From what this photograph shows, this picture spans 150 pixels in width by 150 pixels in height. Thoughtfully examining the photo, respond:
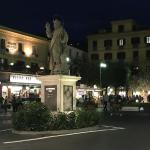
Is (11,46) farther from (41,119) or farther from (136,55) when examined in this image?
(41,119)

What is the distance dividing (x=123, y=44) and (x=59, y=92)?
77.1 metres

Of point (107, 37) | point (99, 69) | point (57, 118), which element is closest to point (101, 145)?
point (57, 118)

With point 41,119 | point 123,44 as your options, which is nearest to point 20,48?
point 123,44

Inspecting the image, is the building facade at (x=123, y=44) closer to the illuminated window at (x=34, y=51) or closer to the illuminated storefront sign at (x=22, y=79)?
the illuminated window at (x=34, y=51)

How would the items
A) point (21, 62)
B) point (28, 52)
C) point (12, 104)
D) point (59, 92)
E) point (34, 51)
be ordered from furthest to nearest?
point (34, 51)
point (28, 52)
point (21, 62)
point (12, 104)
point (59, 92)

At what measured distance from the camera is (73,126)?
20.1 meters

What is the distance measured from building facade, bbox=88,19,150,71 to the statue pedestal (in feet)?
232

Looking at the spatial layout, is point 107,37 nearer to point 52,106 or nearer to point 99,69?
point 99,69

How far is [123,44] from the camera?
321 feet

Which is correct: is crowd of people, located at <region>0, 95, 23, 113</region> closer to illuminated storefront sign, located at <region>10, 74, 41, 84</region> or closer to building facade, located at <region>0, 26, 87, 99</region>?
building facade, located at <region>0, 26, 87, 99</region>

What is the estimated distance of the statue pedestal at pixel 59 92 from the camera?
21.9 meters

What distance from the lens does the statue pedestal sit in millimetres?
21938

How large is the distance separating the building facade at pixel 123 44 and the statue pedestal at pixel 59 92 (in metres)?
70.8

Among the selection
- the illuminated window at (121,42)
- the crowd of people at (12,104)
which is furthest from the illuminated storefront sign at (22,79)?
the illuminated window at (121,42)
